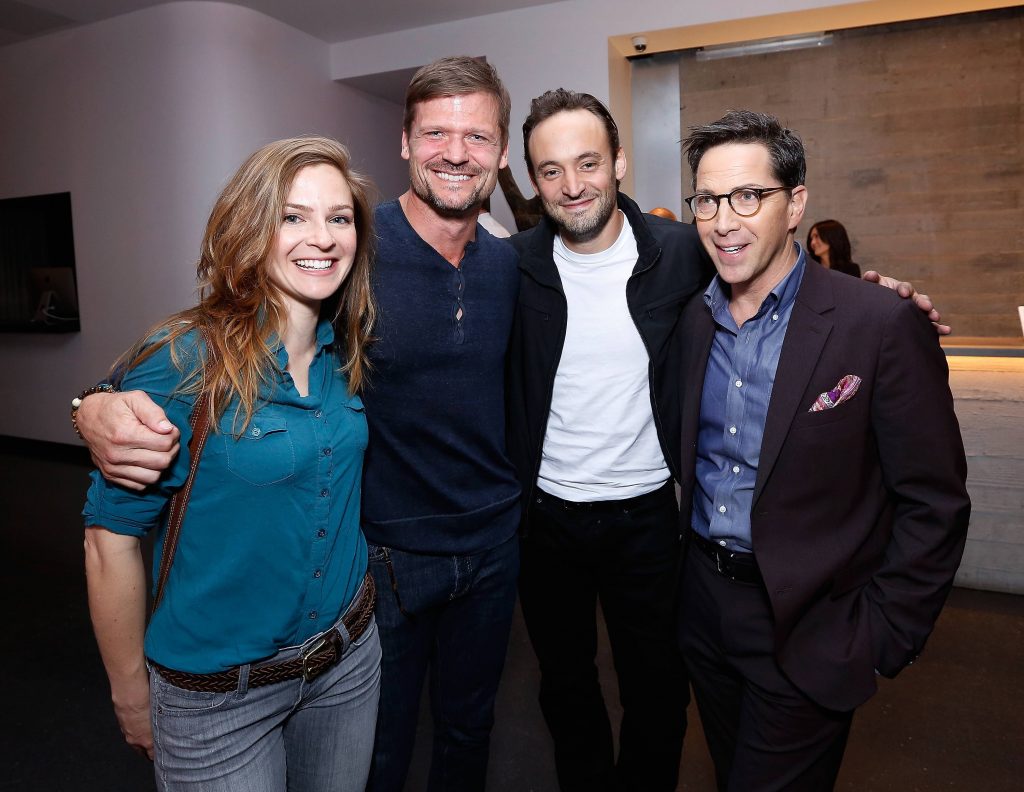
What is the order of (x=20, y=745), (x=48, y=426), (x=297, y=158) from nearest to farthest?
(x=297, y=158)
(x=20, y=745)
(x=48, y=426)

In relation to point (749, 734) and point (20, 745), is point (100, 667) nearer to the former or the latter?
point (20, 745)

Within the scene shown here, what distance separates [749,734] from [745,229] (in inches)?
41.7

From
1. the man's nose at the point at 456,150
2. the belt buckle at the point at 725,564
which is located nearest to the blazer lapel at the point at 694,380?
the belt buckle at the point at 725,564

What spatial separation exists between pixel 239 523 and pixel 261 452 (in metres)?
0.12

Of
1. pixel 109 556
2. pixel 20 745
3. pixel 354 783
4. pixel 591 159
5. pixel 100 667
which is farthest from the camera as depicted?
pixel 100 667

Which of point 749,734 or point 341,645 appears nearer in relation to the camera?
point 341,645

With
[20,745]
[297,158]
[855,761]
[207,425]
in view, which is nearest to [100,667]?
[20,745]

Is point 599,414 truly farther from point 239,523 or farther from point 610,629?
point 239,523

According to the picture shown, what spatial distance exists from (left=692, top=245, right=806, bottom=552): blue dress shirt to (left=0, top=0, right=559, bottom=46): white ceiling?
17.1 ft

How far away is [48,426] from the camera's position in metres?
7.07

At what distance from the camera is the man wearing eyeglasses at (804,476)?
1459 millimetres

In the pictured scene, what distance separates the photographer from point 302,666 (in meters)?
1.30

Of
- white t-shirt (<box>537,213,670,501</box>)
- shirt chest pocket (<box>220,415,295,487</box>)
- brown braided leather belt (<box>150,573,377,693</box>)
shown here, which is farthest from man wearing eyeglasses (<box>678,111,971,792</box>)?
shirt chest pocket (<box>220,415,295,487</box>)

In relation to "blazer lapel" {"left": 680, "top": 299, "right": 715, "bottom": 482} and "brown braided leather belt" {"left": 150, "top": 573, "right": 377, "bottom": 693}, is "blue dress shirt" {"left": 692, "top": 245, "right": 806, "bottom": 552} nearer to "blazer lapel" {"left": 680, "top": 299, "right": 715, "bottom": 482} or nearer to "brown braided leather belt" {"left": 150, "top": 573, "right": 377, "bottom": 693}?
"blazer lapel" {"left": 680, "top": 299, "right": 715, "bottom": 482}
